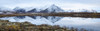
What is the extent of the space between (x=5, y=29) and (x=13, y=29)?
42.4 inches

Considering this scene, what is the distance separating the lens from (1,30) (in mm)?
24688

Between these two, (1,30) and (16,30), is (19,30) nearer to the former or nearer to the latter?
(16,30)

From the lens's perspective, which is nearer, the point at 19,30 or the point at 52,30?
the point at 19,30

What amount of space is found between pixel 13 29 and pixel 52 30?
5.59 metres

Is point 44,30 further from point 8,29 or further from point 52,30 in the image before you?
point 8,29

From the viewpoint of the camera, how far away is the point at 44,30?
2681 cm

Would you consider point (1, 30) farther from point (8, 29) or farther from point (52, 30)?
point (52, 30)

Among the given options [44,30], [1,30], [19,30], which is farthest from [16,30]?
[44,30]

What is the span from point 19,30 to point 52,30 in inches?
192

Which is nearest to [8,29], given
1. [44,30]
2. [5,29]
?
[5,29]

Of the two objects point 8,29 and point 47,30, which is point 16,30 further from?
point 47,30

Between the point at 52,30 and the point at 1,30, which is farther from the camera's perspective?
the point at 52,30

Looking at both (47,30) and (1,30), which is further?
(47,30)

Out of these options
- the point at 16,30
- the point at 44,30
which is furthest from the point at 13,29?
the point at 44,30
